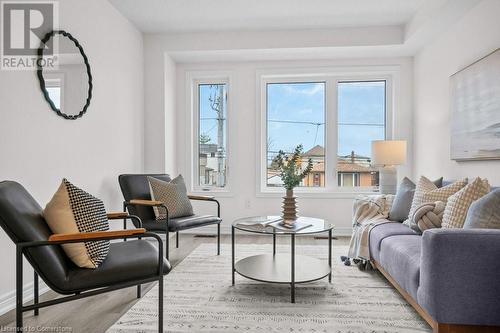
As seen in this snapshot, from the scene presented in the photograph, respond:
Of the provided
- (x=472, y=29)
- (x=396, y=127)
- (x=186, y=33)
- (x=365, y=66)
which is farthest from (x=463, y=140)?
(x=186, y=33)

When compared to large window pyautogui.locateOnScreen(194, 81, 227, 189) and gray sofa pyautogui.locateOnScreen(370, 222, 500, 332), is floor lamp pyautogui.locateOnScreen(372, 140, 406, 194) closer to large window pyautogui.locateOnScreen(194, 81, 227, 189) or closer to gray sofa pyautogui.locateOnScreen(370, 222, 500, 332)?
large window pyautogui.locateOnScreen(194, 81, 227, 189)

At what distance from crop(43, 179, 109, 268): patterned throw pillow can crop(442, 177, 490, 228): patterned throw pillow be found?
2.12m

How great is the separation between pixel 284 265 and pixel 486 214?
1464mm

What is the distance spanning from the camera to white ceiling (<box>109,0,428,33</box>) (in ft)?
11.5

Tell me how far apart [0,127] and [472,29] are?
3727 millimetres

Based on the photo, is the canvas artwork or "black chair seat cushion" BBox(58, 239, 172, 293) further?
the canvas artwork

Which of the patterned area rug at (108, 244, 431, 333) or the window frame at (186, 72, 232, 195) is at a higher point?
the window frame at (186, 72, 232, 195)

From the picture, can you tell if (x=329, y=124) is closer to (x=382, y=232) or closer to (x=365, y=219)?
(x=365, y=219)

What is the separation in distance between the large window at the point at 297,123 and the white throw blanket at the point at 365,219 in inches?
51.1

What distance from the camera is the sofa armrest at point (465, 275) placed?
1.71 metres

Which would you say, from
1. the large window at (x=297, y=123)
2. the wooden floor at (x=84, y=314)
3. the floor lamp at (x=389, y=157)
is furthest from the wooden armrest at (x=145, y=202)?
the floor lamp at (x=389, y=157)

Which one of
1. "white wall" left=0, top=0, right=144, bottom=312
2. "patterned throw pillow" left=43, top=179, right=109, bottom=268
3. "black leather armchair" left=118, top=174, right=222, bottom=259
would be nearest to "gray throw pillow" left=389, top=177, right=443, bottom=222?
"black leather armchair" left=118, top=174, right=222, bottom=259

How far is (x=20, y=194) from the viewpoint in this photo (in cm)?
182

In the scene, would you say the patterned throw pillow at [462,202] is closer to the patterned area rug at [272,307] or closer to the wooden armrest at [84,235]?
the patterned area rug at [272,307]
